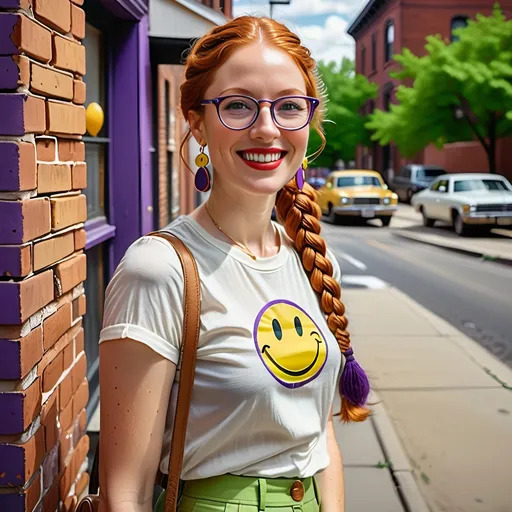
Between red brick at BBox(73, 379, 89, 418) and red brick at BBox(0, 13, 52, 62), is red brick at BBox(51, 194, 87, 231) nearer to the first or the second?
red brick at BBox(0, 13, 52, 62)

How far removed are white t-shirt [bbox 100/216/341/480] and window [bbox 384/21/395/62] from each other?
46.4m

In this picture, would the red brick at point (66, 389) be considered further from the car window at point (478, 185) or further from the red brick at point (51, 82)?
the car window at point (478, 185)

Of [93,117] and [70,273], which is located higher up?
[93,117]

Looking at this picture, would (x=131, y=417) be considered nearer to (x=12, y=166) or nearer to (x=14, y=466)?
(x=14, y=466)

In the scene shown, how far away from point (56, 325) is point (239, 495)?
3.03 ft

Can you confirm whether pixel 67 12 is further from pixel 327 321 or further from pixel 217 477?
pixel 217 477

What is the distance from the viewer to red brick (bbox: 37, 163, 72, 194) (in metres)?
2.10

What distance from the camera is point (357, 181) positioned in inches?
1000

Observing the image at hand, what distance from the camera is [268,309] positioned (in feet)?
5.75

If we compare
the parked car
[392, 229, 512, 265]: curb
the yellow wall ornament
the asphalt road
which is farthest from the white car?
the yellow wall ornament

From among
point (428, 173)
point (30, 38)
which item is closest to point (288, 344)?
point (30, 38)

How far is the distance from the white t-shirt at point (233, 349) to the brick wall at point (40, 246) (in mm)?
442

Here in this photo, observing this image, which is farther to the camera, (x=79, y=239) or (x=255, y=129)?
(x=79, y=239)

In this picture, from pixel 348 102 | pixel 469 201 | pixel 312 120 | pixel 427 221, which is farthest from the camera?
pixel 348 102
